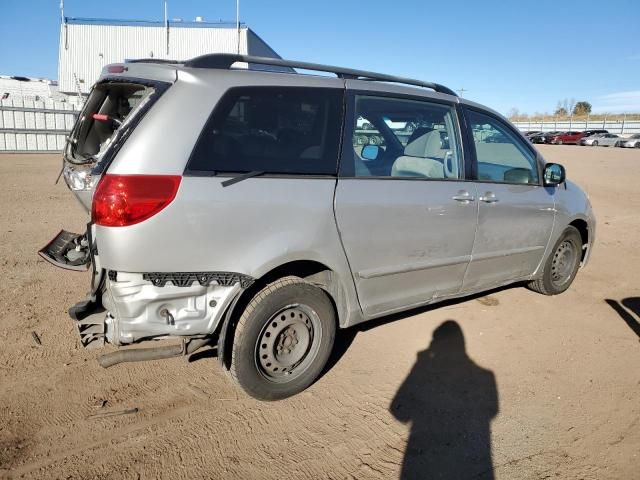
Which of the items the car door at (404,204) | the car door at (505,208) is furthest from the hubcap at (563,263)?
the car door at (404,204)

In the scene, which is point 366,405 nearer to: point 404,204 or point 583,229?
point 404,204

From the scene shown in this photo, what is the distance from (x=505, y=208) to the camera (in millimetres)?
3959

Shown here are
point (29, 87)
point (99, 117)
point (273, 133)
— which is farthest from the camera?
point (29, 87)

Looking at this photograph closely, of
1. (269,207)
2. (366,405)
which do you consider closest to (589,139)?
(366,405)

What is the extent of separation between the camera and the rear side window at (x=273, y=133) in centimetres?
257

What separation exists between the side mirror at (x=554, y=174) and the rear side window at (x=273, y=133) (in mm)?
2385

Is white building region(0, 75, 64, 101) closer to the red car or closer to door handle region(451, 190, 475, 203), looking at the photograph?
door handle region(451, 190, 475, 203)

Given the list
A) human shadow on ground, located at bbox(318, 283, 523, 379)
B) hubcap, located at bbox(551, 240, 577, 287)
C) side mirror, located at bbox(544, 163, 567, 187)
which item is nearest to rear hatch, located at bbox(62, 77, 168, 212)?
human shadow on ground, located at bbox(318, 283, 523, 379)

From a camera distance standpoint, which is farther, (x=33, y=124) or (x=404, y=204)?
(x=33, y=124)

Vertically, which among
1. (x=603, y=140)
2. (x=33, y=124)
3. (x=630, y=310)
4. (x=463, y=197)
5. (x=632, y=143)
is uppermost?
(x=603, y=140)

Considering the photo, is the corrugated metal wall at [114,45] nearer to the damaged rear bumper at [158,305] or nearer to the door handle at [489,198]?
the door handle at [489,198]

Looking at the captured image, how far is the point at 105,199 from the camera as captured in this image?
2371 mm

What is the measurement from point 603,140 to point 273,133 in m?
48.3

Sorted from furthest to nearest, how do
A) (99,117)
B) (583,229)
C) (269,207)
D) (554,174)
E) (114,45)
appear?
(114,45) → (583,229) → (554,174) → (99,117) → (269,207)
